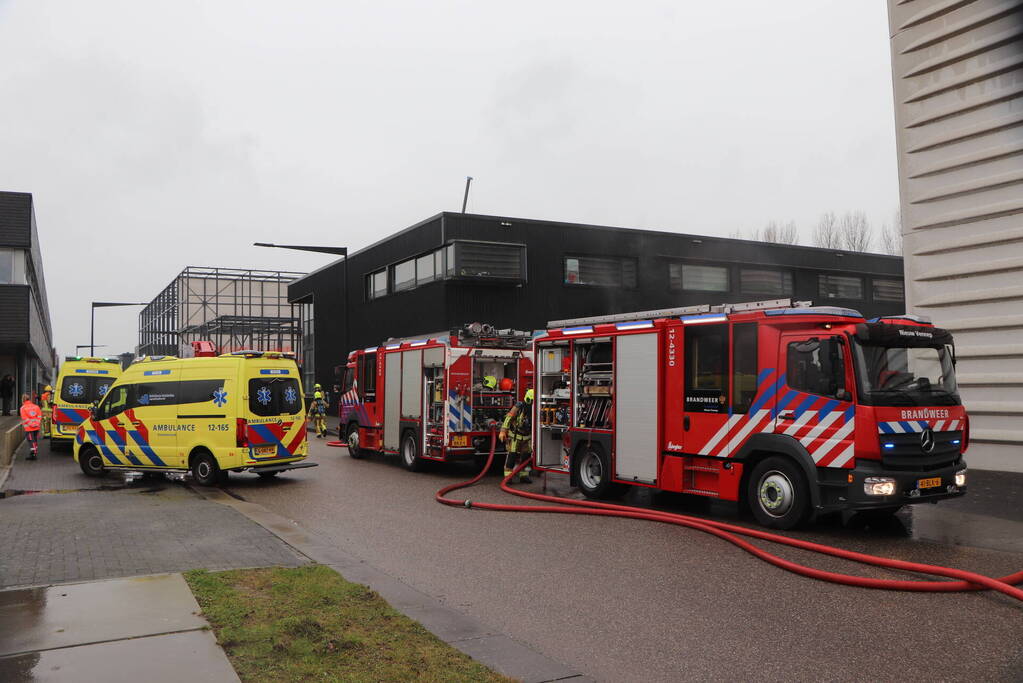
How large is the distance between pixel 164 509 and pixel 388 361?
7.32 m

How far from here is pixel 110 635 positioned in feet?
16.9

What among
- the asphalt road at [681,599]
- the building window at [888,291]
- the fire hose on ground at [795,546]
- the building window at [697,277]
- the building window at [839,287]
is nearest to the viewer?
the asphalt road at [681,599]

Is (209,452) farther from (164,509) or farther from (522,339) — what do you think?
(522,339)

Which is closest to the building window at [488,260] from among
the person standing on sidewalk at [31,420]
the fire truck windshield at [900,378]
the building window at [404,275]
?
the building window at [404,275]

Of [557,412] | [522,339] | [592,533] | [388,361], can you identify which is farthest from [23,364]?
[592,533]

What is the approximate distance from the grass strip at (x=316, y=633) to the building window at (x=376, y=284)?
2459 centimetres

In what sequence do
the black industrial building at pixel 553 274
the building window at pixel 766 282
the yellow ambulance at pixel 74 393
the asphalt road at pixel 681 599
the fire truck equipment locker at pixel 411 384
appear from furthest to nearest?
the building window at pixel 766 282
the black industrial building at pixel 553 274
the yellow ambulance at pixel 74 393
the fire truck equipment locker at pixel 411 384
the asphalt road at pixel 681 599

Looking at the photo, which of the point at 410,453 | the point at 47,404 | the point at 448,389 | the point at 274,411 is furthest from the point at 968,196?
the point at 47,404

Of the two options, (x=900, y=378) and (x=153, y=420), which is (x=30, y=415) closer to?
(x=153, y=420)

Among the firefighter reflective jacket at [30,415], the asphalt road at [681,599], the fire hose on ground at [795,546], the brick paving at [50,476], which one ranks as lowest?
the asphalt road at [681,599]

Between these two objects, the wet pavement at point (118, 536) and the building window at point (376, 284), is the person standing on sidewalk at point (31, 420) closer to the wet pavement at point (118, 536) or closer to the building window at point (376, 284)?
the wet pavement at point (118, 536)

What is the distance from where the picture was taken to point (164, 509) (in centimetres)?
1061

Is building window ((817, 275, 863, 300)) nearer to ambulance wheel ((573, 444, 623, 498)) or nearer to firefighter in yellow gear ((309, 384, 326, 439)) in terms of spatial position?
firefighter in yellow gear ((309, 384, 326, 439))

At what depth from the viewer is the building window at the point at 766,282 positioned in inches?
1224
